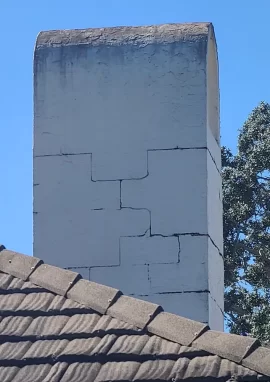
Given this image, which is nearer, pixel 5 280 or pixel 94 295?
pixel 94 295

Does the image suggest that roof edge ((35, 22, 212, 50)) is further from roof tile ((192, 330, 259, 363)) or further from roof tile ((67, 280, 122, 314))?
roof tile ((192, 330, 259, 363))

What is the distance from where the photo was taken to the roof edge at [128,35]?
24.3 feet

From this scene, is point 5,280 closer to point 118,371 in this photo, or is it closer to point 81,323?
point 81,323

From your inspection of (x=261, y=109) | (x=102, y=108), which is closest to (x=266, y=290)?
(x=261, y=109)

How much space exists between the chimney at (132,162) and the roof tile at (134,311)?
6.74 feet

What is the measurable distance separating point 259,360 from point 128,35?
3.79 m

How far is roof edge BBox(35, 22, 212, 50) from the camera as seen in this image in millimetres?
7402

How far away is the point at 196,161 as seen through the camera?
7.20 meters

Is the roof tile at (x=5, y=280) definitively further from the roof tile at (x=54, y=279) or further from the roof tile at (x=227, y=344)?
the roof tile at (x=227, y=344)

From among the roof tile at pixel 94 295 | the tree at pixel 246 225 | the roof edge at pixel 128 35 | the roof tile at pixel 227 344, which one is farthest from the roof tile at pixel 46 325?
the tree at pixel 246 225

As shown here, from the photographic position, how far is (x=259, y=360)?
4.32 meters

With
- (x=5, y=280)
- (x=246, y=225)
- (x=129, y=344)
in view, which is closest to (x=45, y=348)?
(x=129, y=344)

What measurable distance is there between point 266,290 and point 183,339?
15179mm

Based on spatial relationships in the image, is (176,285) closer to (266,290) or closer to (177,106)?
(177,106)
